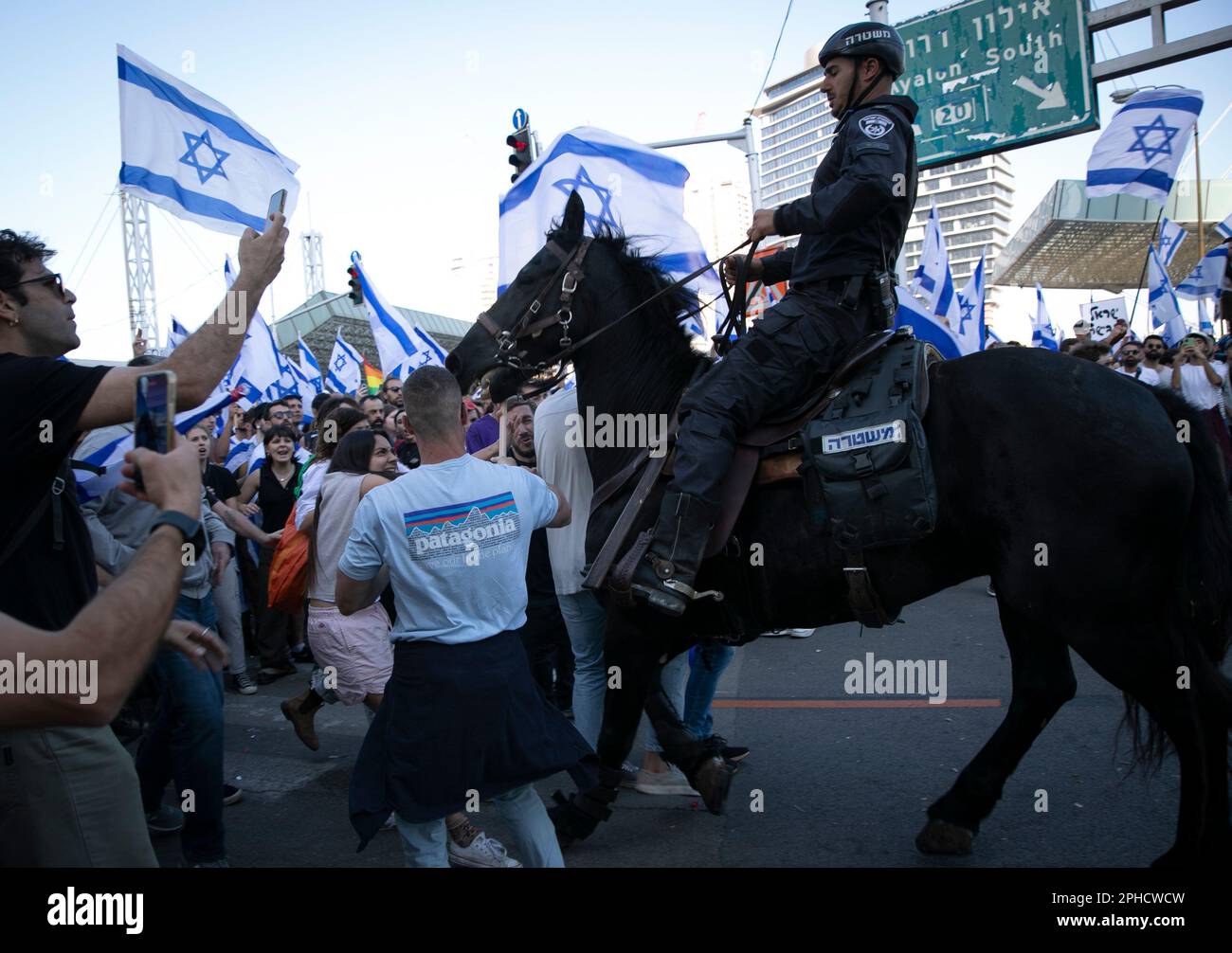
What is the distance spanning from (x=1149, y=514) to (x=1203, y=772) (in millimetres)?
930

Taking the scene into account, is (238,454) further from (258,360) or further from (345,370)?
(345,370)

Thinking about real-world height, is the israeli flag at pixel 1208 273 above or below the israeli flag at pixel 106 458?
above

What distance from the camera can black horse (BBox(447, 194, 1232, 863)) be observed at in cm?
309

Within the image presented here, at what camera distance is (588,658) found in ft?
14.4

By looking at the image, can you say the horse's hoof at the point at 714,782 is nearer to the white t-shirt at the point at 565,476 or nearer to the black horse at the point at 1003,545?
the black horse at the point at 1003,545

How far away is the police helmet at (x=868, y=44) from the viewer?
3717mm

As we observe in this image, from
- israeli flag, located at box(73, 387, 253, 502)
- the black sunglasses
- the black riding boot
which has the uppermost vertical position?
the black sunglasses

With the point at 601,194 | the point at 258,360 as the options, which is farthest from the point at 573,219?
the point at 258,360

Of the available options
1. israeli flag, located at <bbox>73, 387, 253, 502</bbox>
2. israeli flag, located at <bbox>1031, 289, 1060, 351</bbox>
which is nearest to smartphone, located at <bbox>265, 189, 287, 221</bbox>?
israeli flag, located at <bbox>73, 387, 253, 502</bbox>

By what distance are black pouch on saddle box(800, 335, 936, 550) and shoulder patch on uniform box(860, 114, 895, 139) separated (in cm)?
88

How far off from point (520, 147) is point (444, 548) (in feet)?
27.2

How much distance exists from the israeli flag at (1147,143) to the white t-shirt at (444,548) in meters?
11.5

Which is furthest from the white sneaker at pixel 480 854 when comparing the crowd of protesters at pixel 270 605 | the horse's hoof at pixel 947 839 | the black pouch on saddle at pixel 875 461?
the black pouch on saddle at pixel 875 461

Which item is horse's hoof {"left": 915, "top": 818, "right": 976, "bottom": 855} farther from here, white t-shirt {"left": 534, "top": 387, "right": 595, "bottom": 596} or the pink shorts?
the pink shorts
